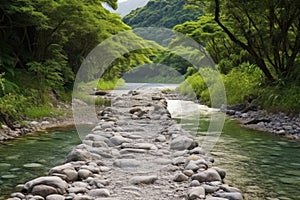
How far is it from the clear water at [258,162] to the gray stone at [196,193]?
1.82 ft

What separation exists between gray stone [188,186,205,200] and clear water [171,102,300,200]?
0.55 metres

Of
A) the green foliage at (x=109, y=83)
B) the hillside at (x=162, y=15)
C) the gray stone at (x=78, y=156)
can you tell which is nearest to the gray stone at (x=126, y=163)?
the gray stone at (x=78, y=156)

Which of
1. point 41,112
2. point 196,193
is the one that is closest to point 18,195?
point 196,193

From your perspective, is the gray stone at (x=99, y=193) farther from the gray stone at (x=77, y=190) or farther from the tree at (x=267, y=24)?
the tree at (x=267, y=24)

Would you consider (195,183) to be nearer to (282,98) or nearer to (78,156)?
(78,156)

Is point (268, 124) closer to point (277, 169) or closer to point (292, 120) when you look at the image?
point (292, 120)

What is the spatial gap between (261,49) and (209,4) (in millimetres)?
2558

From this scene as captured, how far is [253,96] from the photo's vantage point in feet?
44.5

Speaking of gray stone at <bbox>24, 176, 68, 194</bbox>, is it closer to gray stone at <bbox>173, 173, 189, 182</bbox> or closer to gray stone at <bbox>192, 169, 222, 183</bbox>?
gray stone at <bbox>173, 173, 189, 182</bbox>

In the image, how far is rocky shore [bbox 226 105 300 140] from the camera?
8.98m

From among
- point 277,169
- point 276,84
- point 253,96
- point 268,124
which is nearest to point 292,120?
point 268,124

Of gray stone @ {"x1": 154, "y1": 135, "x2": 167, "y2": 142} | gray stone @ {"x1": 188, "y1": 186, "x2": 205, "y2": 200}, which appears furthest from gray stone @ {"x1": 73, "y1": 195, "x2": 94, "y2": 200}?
gray stone @ {"x1": 154, "y1": 135, "x2": 167, "y2": 142}

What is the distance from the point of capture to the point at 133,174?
498 centimetres

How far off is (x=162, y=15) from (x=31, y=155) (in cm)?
3719
